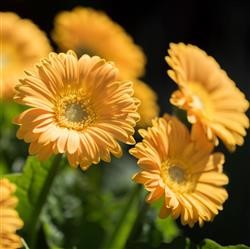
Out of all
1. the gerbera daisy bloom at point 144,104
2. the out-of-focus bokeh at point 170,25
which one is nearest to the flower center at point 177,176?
the gerbera daisy bloom at point 144,104

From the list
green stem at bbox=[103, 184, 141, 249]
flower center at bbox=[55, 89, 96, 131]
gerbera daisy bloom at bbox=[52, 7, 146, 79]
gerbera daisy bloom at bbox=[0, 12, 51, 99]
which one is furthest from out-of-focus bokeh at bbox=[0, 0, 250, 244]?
flower center at bbox=[55, 89, 96, 131]

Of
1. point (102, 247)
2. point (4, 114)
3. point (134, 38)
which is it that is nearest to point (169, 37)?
point (134, 38)

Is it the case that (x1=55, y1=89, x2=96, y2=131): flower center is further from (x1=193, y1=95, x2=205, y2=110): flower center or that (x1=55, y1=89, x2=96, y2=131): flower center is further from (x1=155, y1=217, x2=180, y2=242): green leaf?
(x1=155, y1=217, x2=180, y2=242): green leaf

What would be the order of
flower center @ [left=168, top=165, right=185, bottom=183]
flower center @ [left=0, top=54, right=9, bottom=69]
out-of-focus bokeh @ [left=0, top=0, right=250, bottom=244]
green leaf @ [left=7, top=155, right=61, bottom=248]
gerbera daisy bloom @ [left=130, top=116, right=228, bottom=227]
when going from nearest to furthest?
gerbera daisy bloom @ [left=130, top=116, right=228, bottom=227] < flower center @ [left=168, top=165, right=185, bottom=183] < green leaf @ [left=7, top=155, right=61, bottom=248] < flower center @ [left=0, top=54, right=9, bottom=69] < out-of-focus bokeh @ [left=0, top=0, right=250, bottom=244]

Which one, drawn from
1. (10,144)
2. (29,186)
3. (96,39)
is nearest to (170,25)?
(96,39)

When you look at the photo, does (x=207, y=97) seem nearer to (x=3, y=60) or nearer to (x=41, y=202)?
(x=41, y=202)

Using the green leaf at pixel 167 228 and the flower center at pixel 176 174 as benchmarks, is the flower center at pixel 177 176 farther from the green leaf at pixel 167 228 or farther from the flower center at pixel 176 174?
the green leaf at pixel 167 228

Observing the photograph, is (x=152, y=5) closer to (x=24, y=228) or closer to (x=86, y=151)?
(x=24, y=228)
